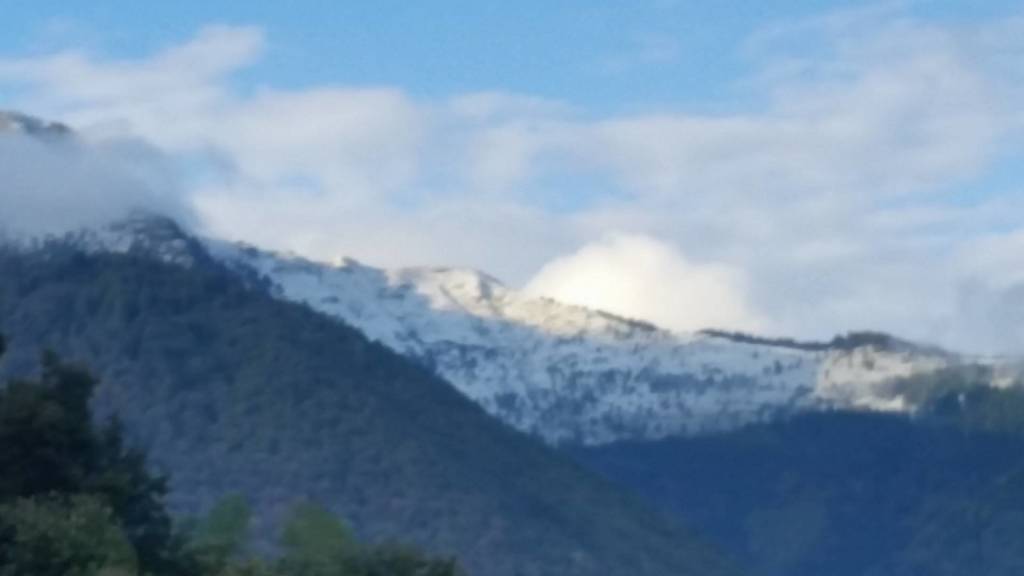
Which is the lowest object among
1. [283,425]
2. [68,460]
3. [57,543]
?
[57,543]

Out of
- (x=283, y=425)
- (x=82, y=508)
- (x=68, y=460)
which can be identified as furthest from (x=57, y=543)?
(x=283, y=425)

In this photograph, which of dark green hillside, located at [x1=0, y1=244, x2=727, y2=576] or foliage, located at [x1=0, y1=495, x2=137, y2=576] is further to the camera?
dark green hillside, located at [x1=0, y1=244, x2=727, y2=576]

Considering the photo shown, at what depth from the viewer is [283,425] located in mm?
183875

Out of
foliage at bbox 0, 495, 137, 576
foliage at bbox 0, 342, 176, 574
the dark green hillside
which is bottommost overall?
foliage at bbox 0, 495, 137, 576

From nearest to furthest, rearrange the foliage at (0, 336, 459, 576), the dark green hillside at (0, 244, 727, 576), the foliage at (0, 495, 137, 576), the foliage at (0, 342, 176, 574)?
1. the foliage at (0, 495, 137, 576)
2. the foliage at (0, 336, 459, 576)
3. the foliage at (0, 342, 176, 574)
4. the dark green hillside at (0, 244, 727, 576)

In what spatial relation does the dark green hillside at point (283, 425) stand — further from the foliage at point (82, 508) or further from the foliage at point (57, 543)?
the foliage at point (57, 543)

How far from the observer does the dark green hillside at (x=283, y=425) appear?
179125 mm

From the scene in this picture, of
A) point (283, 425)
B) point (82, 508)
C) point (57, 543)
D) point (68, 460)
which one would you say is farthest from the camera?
point (283, 425)

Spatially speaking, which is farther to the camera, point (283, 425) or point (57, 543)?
point (283, 425)

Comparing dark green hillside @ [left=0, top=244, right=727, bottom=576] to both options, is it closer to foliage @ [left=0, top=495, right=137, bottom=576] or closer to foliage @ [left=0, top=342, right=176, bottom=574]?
foliage @ [left=0, top=342, right=176, bottom=574]

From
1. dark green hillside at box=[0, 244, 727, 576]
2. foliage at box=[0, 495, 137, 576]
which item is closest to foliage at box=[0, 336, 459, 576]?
foliage at box=[0, 495, 137, 576]

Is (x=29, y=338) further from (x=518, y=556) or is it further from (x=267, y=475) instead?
(x=518, y=556)

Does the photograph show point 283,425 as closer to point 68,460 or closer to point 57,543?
point 68,460

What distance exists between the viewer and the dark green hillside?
179 m
